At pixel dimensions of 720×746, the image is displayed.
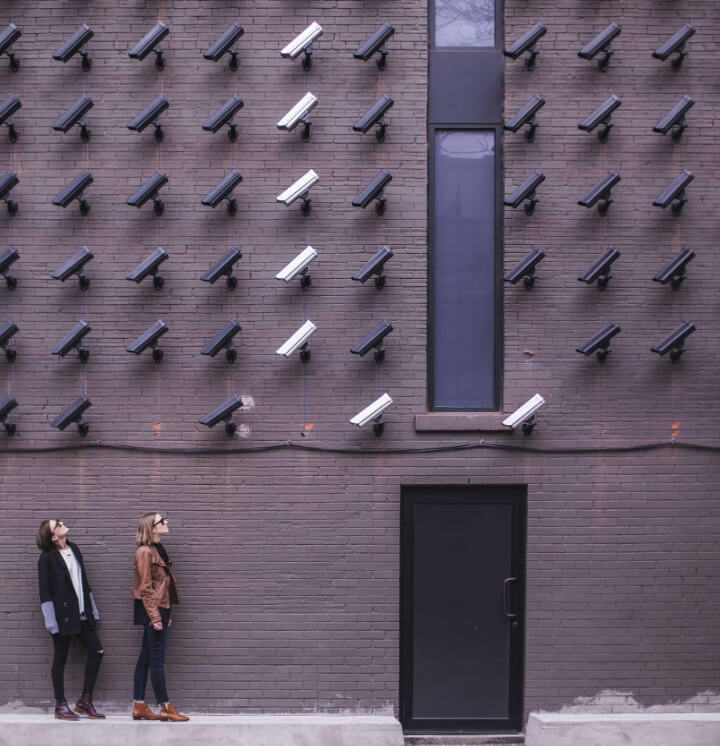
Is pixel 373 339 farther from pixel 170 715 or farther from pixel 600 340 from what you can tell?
pixel 170 715

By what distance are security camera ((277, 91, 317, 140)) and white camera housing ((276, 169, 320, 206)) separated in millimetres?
455

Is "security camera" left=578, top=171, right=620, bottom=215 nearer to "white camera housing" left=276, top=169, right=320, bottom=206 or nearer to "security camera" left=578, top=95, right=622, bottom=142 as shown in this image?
"security camera" left=578, top=95, right=622, bottom=142

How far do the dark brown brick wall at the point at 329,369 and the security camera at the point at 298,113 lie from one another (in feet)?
0.86

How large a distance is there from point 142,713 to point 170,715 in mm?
249

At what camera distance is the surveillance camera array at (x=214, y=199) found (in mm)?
9141

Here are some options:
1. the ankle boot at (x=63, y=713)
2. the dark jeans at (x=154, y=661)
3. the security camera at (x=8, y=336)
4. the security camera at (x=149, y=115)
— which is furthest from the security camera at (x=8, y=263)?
the ankle boot at (x=63, y=713)

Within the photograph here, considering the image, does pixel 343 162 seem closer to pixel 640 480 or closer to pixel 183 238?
pixel 183 238

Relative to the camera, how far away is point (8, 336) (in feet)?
30.4

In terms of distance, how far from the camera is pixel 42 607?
892 cm

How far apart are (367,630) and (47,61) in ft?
19.8

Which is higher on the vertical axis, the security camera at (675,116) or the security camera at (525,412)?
the security camera at (675,116)

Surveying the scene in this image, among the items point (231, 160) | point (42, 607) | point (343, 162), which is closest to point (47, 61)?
point (231, 160)

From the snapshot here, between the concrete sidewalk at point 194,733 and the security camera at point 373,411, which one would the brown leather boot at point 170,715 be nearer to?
the concrete sidewalk at point 194,733

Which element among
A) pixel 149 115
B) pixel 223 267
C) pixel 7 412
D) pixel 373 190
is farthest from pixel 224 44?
pixel 7 412
